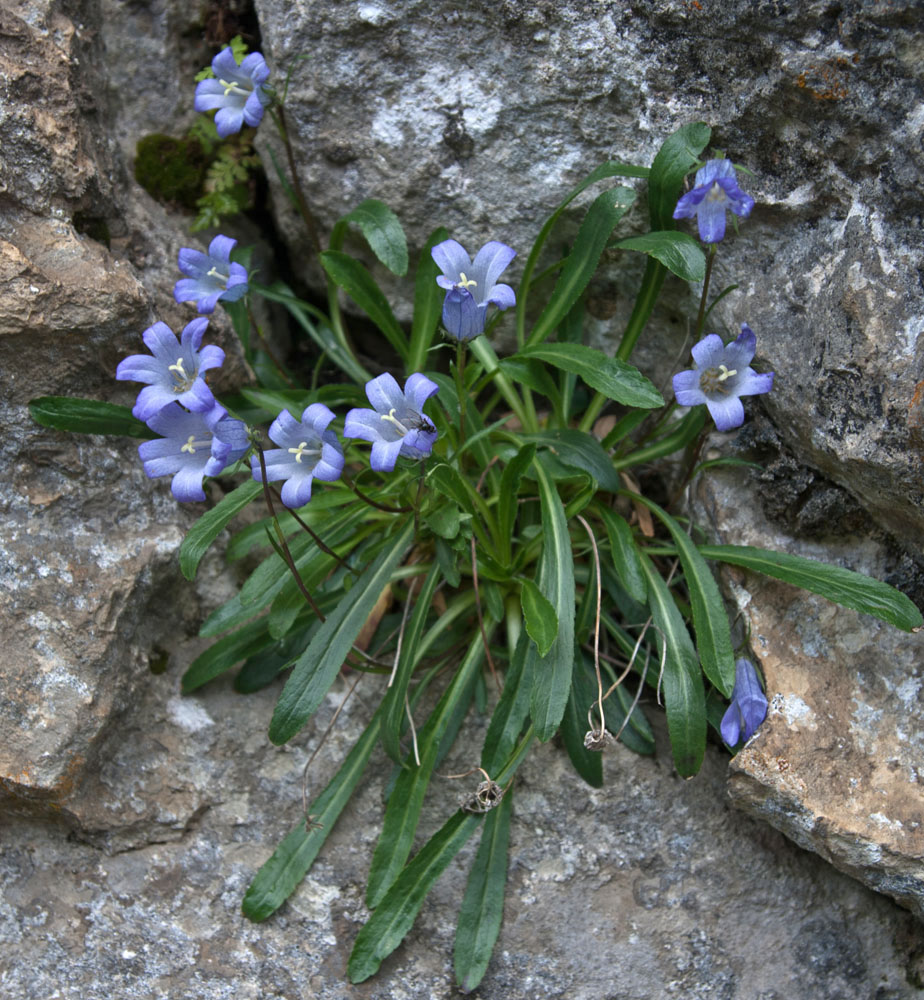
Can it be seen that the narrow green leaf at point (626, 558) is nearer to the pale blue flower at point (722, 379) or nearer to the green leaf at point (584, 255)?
the pale blue flower at point (722, 379)

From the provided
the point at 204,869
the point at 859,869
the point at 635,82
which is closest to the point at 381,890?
the point at 204,869

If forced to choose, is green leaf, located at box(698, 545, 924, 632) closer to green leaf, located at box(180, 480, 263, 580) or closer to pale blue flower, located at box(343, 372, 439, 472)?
pale blue flower, located at box(343, 372, 439, 472)

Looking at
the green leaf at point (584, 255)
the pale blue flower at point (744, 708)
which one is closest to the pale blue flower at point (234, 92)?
the green leaf at point (584, 255)

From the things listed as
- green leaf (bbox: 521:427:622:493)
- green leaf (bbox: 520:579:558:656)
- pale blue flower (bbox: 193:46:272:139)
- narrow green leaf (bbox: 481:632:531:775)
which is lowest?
narrow green leaf (bbox: 481:632:531:775)

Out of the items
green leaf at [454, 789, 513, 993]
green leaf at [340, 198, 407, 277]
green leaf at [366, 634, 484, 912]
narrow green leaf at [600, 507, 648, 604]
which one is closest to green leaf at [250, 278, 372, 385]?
green leaf at [340, 198, 407, 277]

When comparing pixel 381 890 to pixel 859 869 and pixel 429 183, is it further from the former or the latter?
pixel 429 183

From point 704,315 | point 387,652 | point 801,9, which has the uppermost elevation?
point 801,9

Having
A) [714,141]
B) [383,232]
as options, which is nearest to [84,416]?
[383,232]
